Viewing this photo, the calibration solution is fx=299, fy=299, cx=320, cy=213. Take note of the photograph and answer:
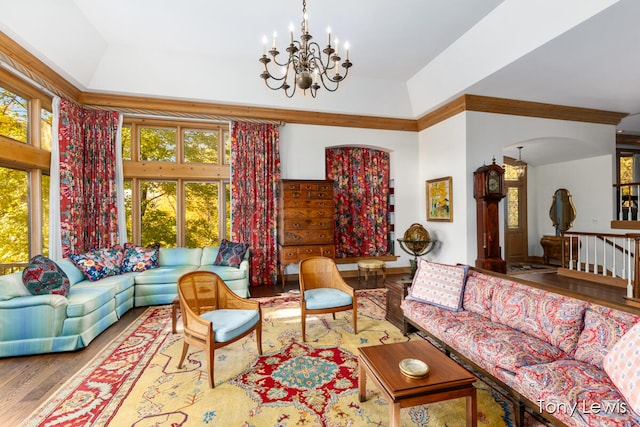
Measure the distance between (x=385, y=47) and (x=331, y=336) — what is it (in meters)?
4.47

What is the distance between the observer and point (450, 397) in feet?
5.88

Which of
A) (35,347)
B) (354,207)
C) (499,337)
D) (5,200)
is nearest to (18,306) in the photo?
(35,347)

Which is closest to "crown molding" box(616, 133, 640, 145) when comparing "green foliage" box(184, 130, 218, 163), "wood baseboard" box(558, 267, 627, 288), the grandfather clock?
"wood baseboard" box(558, 267, 627, 288)

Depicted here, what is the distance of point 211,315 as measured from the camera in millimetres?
2939

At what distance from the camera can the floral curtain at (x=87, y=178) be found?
4680 mm

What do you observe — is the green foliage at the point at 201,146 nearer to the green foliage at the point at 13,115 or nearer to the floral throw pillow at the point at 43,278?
the green foliage at the point at 13,115

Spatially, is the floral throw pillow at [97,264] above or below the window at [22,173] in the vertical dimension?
below

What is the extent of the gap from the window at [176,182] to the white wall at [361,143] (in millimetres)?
1345

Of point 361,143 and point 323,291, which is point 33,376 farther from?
point 361,143

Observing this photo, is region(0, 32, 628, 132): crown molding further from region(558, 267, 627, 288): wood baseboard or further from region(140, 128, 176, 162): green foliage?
region(558, 267, 627, 288): wood baseboard

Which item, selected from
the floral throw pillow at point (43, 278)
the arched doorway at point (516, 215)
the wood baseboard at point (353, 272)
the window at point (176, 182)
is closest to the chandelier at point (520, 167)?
the arched doorway at point (516, 215)

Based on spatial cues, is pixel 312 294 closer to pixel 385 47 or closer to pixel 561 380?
pixel 561 380

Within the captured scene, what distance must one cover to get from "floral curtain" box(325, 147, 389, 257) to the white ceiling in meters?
1.18

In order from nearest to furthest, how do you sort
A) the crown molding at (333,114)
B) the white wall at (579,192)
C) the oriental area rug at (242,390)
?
1. the oriental area rug at (242,390)
2. the crown molding at (333,114)
3. the white wall at (579,192)
